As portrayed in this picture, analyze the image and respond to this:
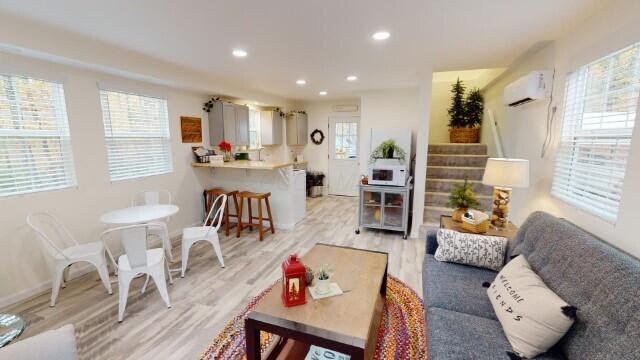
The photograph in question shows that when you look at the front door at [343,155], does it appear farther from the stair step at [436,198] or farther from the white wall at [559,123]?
the white wall at [559,123]

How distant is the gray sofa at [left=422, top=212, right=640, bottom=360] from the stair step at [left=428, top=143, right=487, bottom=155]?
275 centimetres

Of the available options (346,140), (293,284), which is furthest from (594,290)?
(346,140)

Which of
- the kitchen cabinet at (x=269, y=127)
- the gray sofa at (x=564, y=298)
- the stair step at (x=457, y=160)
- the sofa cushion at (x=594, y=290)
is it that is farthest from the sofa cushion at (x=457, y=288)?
the kitchen cabinet at (x=269, y=127)

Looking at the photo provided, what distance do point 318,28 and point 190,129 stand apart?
281cm

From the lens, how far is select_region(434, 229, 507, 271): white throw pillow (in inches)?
79.2

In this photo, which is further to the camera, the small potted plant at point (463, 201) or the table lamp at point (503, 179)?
the small potted plant at point (463, 201)

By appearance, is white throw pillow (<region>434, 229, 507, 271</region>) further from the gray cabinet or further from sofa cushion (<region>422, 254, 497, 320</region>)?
the gray cabinet

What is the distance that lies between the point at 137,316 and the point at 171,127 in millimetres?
2576

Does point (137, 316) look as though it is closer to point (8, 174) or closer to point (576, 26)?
point (8, 174)

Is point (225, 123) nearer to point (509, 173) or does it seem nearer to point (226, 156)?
point (226, 156)

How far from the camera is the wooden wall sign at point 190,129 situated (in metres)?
4.03

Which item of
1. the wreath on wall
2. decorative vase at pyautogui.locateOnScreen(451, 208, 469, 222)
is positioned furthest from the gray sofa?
the wreath on wall

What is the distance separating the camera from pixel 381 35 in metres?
2.36

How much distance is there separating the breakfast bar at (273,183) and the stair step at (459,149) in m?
2.33
